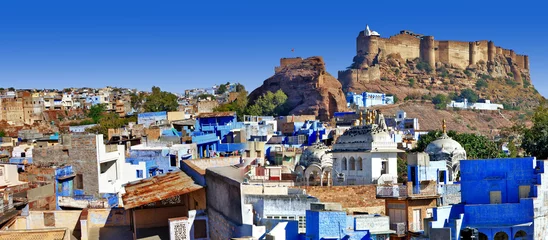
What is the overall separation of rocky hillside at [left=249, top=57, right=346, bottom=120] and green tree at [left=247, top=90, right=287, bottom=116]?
101 cm

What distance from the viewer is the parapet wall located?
300 ft

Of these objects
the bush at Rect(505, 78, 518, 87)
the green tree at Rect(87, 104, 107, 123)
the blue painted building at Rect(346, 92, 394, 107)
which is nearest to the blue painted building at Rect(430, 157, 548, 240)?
the green tree at Rect(87, 104, 107, 123)

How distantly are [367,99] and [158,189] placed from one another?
6163 cm

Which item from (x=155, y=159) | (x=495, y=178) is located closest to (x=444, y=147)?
(x=495, y=178)

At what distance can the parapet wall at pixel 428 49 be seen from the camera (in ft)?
300

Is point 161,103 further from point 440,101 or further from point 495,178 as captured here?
point 495,178

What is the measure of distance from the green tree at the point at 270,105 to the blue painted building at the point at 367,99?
1184 centimetres

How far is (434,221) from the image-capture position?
1269cm

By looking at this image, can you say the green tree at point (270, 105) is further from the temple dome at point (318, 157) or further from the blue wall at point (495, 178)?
the blue wall at point (495, 178)

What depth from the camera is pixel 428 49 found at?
98500 mm

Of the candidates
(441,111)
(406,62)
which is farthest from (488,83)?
(441,111)

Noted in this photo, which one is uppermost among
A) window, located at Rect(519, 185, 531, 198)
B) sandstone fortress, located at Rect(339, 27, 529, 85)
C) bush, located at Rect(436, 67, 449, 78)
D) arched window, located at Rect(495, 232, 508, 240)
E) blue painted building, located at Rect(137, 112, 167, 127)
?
sandstone fortress, located at Rect(339, 27, 529, 85)

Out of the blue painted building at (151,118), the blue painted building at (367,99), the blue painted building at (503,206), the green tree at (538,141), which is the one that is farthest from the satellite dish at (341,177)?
the blue painted building at (367,99)

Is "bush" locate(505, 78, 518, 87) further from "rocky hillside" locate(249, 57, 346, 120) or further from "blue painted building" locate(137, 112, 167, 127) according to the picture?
"blue painted building" locate(137, 112, 167, 127)
